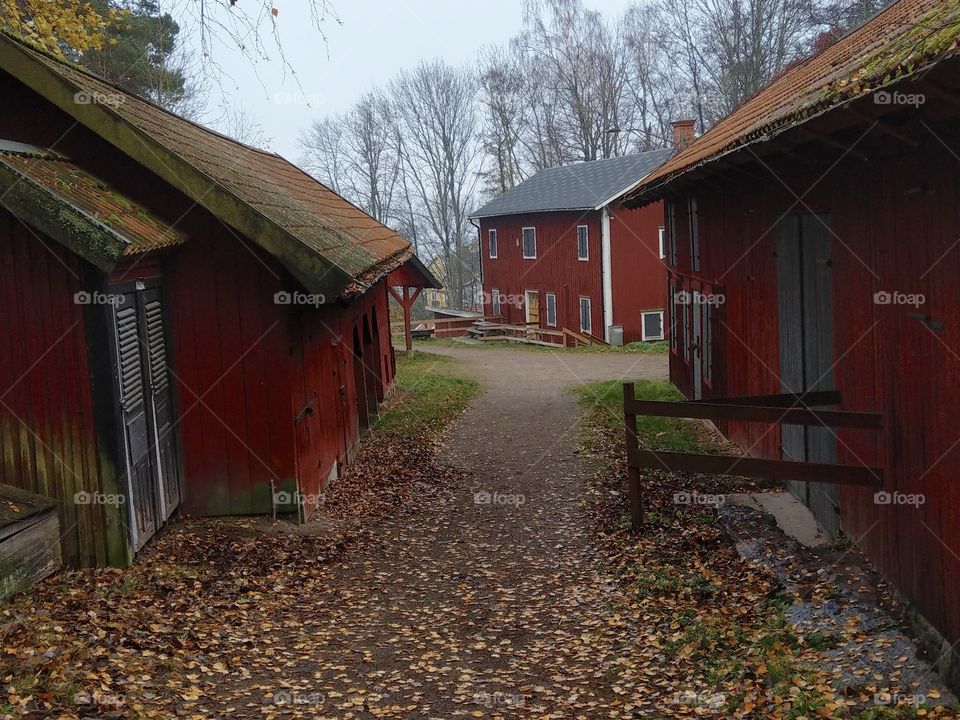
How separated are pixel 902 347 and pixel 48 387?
6651 mm

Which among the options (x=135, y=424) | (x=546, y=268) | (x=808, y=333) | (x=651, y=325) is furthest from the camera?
(x=546, y=268)

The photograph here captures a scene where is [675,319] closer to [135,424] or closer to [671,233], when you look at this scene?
[671,233]

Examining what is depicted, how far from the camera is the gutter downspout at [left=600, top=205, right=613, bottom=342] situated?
3406cm

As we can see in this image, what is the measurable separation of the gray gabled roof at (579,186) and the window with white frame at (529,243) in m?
0.95

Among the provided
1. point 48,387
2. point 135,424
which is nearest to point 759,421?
point 135,424

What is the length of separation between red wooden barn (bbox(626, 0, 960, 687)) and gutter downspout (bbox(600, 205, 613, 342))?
23.0 m

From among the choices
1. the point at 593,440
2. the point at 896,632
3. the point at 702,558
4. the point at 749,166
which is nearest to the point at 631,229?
the point at 593,440

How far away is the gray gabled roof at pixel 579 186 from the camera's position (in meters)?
34.6

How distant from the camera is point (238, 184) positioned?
9.61 meters

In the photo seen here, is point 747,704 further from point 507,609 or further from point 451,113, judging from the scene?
point 451,113

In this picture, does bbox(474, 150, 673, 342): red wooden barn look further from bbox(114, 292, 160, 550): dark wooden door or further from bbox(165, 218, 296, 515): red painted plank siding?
bbox(114, 292, 160, 550): dark wooden door

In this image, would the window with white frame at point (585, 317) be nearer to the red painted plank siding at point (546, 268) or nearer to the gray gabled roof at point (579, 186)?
the red painted plank siding at point (546, 268)

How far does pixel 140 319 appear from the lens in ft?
27.4

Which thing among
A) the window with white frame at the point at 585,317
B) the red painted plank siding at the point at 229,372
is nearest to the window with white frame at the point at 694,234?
the red painted plank siding at the point at 229,372
